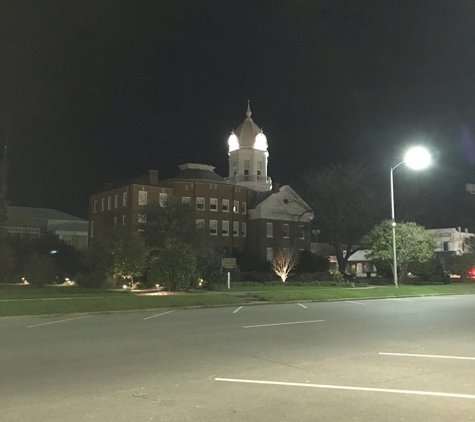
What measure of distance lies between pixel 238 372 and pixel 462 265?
148ft

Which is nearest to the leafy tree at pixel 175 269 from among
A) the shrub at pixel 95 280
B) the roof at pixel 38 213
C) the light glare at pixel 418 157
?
the shrub at pixel 95 280

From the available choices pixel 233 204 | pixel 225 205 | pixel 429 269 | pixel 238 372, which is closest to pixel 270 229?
pixel 233 204

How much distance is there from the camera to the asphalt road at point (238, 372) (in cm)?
640

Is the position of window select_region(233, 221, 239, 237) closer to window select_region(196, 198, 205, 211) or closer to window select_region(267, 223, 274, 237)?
window select_region(267, 223, 274, 237)

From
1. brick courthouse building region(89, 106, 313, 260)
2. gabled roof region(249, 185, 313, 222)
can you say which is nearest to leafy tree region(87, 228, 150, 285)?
brick courthouse building region(89, 106, 313, 260)

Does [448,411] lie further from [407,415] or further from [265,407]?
[265,407]

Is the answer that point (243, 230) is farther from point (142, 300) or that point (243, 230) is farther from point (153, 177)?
point (142, 300)

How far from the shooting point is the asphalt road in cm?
640

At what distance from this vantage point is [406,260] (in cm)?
3975

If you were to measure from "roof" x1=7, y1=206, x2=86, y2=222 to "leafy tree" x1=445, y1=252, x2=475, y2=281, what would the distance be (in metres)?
66.6

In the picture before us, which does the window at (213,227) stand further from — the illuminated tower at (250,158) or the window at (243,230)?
the illuminated tower at (250,158)

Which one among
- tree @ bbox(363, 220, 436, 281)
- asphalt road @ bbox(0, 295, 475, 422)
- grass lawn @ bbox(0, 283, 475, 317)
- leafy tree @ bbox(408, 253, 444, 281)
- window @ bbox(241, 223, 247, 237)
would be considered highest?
window @ bbox(241, 223, 247, 237)

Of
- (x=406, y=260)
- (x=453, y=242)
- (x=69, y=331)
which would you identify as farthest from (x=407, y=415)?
(x=453, y=242)

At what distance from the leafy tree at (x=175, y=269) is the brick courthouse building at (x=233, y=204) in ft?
84.9
